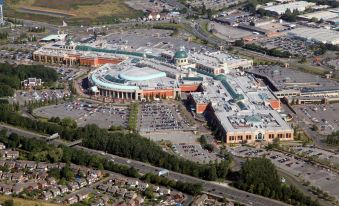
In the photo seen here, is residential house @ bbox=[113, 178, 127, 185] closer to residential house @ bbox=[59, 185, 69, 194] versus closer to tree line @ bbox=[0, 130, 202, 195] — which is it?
tree line @ bbox=[0, 130, 202, 195]

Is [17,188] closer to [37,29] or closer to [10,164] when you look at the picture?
[10,164]

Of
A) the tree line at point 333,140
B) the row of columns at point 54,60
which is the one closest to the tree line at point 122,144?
the tree line at point 333,140

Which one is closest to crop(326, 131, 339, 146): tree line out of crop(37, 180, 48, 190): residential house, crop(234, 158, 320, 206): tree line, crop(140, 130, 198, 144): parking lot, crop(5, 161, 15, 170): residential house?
crop(234, 158, 320, 206): tree line

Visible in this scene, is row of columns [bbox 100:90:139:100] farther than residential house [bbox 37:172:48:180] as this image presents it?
Yes

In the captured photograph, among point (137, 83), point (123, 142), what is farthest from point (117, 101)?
point (123, 142)

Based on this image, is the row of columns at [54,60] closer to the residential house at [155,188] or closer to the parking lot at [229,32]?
the parking lot at [229,32]
